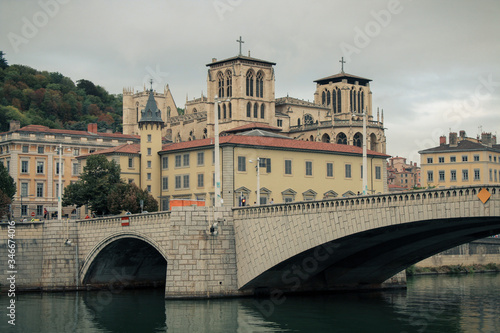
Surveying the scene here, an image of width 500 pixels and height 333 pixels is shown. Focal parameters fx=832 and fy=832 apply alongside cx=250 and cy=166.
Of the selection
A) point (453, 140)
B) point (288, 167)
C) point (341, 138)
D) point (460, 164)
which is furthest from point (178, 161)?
point (453, 140)

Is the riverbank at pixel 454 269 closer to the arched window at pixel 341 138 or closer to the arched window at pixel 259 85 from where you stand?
the arched window at pixel 341 138

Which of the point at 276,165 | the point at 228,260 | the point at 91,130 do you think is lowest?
the point at 228,260

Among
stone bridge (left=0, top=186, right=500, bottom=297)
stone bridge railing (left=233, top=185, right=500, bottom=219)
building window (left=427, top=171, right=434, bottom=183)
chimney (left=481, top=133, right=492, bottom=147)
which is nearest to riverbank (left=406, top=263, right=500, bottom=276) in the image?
stone bridge (left=0, top=186, right=500, bottom=297)

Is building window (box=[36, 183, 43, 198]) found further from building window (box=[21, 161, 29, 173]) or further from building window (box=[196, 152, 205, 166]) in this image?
building window (box=[196, 152, 205, 166])

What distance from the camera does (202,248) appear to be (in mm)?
55500

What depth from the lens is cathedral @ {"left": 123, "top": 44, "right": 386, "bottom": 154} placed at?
417 ft

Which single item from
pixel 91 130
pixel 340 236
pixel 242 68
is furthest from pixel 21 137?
pixel 340 236

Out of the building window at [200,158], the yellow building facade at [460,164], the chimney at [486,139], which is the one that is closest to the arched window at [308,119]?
the yellow building facade at [460,164]

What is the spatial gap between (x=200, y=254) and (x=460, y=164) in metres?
67.6

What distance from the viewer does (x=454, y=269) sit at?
90.4m

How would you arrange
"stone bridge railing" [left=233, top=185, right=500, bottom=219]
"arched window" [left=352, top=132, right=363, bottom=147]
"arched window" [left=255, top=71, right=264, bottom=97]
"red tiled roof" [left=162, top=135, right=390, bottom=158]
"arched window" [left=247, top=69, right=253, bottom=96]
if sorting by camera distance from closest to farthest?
"stone bridge railing" [left=233, top=185, right=500, bottom=219] < "red tiled roof" [left=162, top=135, right=390, bottom=158] < "arched window" [left=352, top=132, right=363, bottom=147] < "arched window" [left=247, top=69, right=253, bottom=96] < "arched window" [left=255, top=71, right=264, bottom=97]

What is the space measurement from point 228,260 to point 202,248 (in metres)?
1.91

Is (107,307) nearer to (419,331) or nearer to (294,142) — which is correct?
(419,331)

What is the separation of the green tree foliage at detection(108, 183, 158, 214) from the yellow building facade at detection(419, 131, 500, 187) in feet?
158
